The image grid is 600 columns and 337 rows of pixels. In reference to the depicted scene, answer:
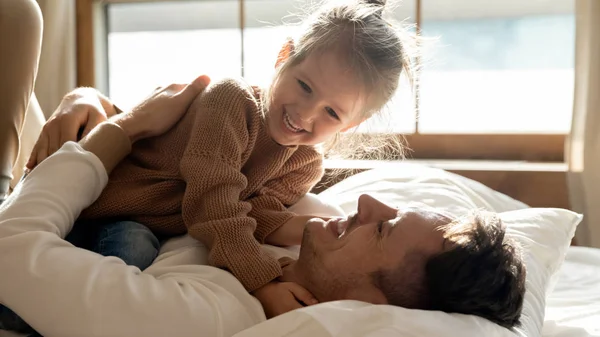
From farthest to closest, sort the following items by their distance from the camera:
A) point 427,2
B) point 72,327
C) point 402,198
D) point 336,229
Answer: point 427,2, point 402,198, point 336,229, point 72,327

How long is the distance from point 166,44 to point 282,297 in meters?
1.88

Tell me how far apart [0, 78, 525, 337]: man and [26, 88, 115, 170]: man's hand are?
0.26m

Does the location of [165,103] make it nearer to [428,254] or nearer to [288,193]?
[288,193]

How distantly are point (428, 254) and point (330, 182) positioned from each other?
4.02ft

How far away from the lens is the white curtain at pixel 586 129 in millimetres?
1854

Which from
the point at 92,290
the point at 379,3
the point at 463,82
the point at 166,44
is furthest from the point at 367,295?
the point at 166,44

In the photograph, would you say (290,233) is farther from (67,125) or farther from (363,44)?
(67,125)

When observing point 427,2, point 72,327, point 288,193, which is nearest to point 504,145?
point 427,2

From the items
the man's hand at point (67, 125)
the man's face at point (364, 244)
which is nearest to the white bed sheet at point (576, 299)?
the man's face at point (364, 244)

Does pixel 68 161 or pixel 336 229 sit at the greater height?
pixel 68 161

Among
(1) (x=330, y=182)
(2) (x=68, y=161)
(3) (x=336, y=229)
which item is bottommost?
(1) (x=330, y=182)

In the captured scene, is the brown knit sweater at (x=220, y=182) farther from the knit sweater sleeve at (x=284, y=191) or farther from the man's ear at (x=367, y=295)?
the man's ear at (x=367, y=295)

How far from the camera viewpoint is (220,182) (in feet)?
3.67

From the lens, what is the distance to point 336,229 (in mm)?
1053
